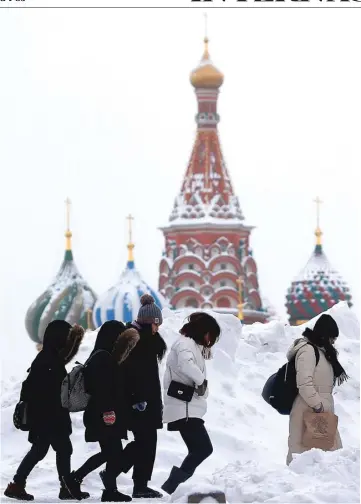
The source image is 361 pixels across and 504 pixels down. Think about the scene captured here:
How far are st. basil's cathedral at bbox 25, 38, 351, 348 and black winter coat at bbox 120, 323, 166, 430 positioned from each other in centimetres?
5603

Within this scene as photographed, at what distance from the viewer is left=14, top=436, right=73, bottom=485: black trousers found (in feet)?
35.4

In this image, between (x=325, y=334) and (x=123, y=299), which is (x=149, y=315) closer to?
(x=325, y=334)

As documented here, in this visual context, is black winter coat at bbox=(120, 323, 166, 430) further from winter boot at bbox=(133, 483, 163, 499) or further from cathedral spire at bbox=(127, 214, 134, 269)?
cathedral spire at bbox=(127, 214, 134, 269)

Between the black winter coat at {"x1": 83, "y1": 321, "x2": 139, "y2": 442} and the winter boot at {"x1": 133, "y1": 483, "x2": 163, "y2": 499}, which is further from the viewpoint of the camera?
the winter boot at {"x1": 133, "y1": 483, "x2": 163, "y2": 499}

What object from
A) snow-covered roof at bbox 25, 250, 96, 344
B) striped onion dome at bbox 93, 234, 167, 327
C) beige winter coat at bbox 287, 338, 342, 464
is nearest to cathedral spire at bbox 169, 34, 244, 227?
snow-covered roof at bbox 25, 250, 96, 344

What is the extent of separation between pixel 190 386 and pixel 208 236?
60.2 m

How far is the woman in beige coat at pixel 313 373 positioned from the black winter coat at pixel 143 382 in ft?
2.89

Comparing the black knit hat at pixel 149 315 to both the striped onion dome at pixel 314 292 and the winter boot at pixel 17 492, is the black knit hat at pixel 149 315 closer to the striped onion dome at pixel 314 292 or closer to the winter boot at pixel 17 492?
the winter boot at pixel 17 492

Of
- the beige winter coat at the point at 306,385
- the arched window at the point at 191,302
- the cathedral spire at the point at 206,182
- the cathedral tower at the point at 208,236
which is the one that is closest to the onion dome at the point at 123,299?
the arched window at the point at 191,302

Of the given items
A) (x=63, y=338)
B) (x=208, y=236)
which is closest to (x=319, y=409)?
(x=63, y=338)

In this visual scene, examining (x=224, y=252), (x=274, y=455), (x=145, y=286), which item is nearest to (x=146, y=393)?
(x=274, y=455)

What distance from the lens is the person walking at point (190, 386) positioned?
1077cm

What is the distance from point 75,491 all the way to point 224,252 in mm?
59753

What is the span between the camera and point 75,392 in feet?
35.1
